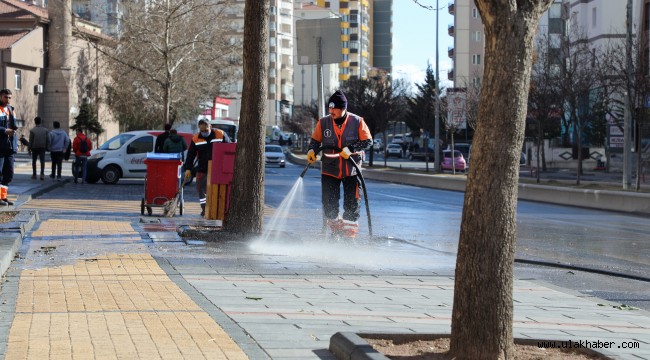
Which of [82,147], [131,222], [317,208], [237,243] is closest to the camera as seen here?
[237,243]

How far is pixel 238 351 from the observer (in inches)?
247

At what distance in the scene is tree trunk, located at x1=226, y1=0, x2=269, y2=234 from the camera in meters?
13.9

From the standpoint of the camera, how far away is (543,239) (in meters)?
17.0

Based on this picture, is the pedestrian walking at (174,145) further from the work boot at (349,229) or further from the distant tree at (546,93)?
the distant tree at (546,93)

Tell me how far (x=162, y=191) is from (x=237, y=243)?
5.84 metres

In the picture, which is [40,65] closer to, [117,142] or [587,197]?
[117,142]

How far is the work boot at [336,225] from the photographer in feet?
44.8

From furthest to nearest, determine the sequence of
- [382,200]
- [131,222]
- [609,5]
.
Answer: [609,5]
[382,200]
[131,222]

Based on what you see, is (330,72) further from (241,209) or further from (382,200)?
(241,209)

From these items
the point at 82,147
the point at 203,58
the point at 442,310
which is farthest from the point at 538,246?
the point at 203,58

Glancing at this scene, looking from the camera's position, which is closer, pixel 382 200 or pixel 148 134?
pixel 382 200

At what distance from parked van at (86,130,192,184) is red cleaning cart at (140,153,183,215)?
14696 mm

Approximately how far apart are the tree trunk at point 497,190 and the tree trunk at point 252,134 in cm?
A: 815

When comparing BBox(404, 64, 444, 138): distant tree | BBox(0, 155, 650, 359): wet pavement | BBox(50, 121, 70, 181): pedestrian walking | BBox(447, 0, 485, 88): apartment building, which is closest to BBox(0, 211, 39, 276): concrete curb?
BBox(0, 155, 650, 359): wet pavement
